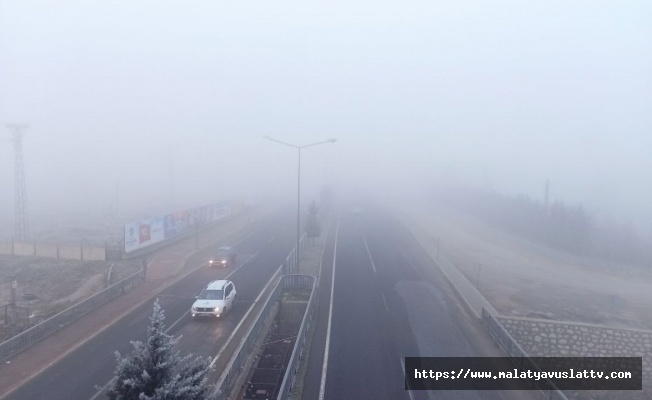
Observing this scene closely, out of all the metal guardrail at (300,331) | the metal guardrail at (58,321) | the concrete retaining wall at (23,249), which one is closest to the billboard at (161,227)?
the concrete retaining wall at (23,249)

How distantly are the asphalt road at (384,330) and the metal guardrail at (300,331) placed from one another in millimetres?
541

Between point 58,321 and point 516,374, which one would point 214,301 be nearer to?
point 58,321

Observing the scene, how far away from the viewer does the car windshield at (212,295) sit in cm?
2000

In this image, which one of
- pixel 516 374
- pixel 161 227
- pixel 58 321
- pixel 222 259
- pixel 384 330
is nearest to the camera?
pixel 516 374

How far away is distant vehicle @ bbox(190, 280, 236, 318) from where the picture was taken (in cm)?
1928

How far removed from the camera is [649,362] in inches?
772

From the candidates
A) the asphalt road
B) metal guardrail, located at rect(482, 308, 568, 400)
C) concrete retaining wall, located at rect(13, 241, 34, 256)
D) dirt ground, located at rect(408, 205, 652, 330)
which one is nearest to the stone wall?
metal guardrail, located at rect(482, 308, 568, 400)

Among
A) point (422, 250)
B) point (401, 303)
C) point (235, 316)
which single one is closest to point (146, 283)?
point (235, 316)

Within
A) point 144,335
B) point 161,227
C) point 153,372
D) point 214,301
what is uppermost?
point 153,372

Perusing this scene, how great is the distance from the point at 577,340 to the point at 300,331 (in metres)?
12.3

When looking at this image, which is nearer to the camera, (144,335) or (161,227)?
(144,335)

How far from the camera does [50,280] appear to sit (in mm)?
28281

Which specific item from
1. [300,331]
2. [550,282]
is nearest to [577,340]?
[300,331]

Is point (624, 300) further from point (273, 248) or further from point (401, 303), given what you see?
point (273, 248)
